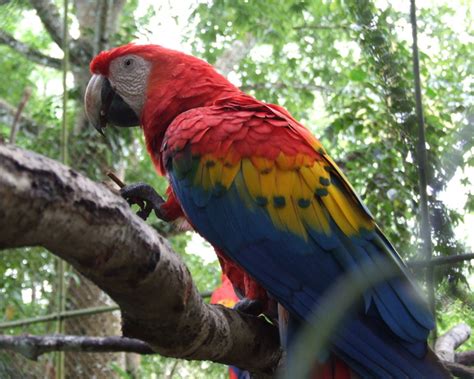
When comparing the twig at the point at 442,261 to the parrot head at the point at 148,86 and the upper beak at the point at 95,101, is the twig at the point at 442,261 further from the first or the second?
the upper beak at the point at 95,101

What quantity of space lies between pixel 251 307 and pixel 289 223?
0.18 m

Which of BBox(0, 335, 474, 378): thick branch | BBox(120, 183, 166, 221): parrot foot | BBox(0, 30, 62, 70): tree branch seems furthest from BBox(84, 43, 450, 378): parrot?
BBox(0, 30, 62, 70): tree branch

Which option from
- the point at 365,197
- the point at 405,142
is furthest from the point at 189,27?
the point at 405,142

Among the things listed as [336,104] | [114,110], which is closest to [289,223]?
[114,110]

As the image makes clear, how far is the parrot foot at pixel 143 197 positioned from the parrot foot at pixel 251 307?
0.78 feet

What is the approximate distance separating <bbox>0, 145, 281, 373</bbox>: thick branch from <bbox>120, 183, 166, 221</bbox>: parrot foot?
0.36 m

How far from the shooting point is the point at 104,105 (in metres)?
1.50

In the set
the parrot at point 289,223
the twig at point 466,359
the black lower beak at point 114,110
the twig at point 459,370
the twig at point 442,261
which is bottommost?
the twig at point 459,370

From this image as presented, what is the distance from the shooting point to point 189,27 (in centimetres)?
348

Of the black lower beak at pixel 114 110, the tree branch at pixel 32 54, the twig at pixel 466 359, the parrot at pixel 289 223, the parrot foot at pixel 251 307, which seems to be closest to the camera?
the parrot at pixel 289 223

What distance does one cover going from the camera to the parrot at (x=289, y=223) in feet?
3.02

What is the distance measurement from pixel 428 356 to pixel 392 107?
0.51 m

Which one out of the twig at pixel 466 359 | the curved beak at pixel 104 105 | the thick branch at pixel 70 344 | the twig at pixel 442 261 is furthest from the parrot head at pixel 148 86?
the twig at pixel 442 261

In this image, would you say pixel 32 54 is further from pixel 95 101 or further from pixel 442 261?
pixel 442 261
